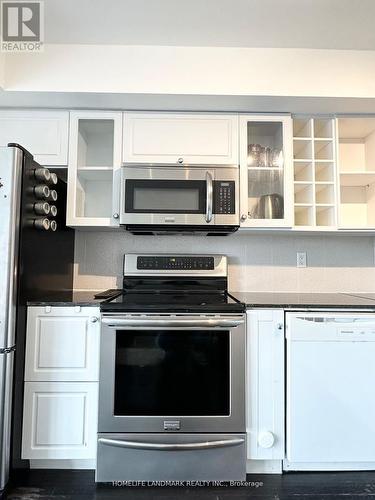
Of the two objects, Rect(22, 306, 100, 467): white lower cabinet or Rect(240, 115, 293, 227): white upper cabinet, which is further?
Rect(240, 115, 293, 227): white upper cabinet

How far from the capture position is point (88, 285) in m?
2.21

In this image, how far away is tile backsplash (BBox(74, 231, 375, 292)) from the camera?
222cm

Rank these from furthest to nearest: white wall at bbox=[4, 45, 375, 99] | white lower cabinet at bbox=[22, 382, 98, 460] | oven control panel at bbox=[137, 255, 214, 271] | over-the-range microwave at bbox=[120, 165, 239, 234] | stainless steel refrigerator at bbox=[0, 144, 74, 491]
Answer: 1. oven control panel at bbox=[137, 255, 214, 271]
2. over-the-range microwave at bbox=[120, 165, 239, 234]
3. white wall at bbox=[4, 45, 375, 99]
4. white lower cabinet at bbox=[22, 382, 98, 460]
5. stainless steel refrigerator at bbox=[0, 144, 74, 491]

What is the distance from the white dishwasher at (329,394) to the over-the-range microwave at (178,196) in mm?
802

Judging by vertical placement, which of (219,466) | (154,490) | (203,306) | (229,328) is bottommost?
(154,490)

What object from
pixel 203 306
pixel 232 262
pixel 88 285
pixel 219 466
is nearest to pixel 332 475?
pixel 219 466

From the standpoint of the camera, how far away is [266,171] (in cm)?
197

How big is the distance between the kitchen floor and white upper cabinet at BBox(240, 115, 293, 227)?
1411mm

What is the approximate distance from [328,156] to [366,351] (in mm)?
1225

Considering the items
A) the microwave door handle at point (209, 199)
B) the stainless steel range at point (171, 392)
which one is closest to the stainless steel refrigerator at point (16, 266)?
the stainless steel range at point (171, 392)

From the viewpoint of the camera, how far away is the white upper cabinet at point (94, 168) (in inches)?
75.3

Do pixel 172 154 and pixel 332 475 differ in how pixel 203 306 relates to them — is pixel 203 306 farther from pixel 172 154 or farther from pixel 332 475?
pixel 332 475

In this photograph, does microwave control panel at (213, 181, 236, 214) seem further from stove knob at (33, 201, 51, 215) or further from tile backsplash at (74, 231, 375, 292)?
stove knob at (33, 201, 51, 215)

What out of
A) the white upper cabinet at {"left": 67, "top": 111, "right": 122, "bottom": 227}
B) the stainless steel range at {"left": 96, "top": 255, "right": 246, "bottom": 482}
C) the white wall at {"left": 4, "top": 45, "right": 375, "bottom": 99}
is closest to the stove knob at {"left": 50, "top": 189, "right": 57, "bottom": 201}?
→ the white upper cabinet at {"left": 67, "top": 111, "right": 122, "bottom": 227}
